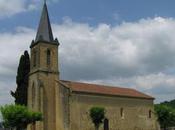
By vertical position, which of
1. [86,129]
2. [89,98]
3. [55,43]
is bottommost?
[86,129]

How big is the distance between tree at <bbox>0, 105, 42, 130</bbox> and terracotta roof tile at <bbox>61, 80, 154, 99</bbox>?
24.5ft

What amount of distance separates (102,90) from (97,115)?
23.4 ft

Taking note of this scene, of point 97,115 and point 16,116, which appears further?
point 97,115

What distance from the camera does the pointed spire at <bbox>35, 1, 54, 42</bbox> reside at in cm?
5423

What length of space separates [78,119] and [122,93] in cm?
1104

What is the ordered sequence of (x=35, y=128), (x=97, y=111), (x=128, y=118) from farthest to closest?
(x=128, y=118) → (x=35, y=128) → (x=97, y=111)

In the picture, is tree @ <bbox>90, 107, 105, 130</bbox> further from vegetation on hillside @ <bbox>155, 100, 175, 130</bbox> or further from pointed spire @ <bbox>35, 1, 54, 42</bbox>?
pointed spire @ <bbox>35, 1, 54, 42</bbox>

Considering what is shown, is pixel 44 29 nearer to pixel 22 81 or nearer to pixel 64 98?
pixel 22 81

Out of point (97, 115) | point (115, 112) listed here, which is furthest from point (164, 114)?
point (97, 115)

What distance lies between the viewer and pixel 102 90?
54812 millimetres

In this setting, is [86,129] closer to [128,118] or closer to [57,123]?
[57,123]

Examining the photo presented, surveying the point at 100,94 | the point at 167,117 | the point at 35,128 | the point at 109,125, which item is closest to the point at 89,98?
the point at 100,94

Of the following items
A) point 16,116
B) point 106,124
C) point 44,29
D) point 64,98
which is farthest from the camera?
point 44,29

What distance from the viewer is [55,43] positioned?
54.6 metres
